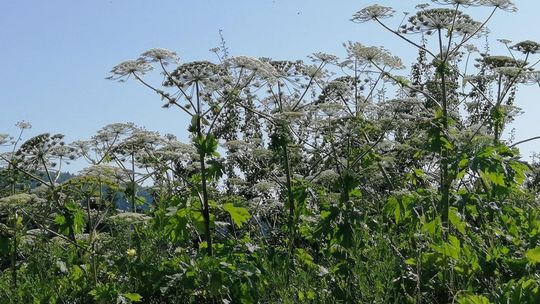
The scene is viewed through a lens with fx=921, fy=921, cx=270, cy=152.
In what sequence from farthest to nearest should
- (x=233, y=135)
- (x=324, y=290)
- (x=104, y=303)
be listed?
(x=233, y=135) < (x=104, y=303) < (x=324, y=290)

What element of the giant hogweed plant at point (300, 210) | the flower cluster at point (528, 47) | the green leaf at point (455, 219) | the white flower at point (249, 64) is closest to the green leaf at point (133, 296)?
the giant hogweed plant at point (300, 210)

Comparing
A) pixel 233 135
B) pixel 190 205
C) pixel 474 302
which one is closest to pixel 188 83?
pixel 190 205

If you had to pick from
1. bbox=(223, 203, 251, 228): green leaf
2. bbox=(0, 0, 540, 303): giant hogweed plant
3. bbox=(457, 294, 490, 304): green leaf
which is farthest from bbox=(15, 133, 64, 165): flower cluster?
bbox=(457, 294, 490, 304): green leaf

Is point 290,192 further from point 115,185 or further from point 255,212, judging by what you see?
point 115,185

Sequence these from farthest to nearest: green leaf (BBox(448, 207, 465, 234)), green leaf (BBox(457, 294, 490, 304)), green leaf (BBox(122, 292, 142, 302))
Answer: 1. green leaf (BBox(122, 292, 142, 302))
2. green leaf (BBox(448, 207, 465, 234))
3. green leaf (BBox(457, 294, 490, 304))

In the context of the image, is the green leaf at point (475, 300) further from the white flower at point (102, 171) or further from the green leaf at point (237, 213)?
the white flower at point (102, 171)

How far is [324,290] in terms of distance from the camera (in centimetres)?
672

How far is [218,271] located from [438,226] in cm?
→ 173

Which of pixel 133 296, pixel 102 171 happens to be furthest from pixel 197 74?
pixel 133 296

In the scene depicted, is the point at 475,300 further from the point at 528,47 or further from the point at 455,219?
the point at 528,47

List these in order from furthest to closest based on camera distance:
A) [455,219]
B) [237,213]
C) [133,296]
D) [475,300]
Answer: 1. [237,213]
2. [133,296]
3. [455,219]
4. [475,300]

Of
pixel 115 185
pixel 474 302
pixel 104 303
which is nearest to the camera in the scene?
pixel 474 302

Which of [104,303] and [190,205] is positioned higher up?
[190,205]

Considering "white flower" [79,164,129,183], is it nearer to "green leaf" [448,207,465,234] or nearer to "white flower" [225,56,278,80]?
"white flower" [225,56,278,80]
